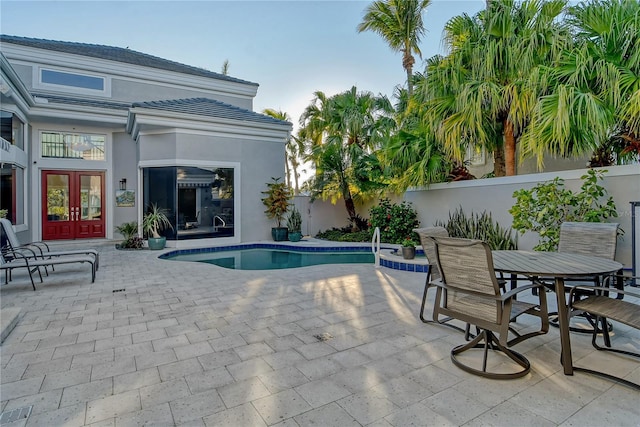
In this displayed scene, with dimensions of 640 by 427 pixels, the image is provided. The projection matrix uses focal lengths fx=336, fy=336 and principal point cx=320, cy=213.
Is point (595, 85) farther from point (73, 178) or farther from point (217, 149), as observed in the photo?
point (73, 178)

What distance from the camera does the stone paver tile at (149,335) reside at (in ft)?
11.7

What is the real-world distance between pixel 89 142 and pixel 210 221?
5838 millimetres

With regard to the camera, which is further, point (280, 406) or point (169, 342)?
point (169, 342)

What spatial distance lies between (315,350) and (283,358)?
0.34 metres

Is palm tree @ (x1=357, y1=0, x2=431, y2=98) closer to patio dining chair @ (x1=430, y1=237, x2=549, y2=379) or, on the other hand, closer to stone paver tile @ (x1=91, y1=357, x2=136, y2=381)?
patio dining chair @ (x1=430, y1=237, x2=549, y2=379)

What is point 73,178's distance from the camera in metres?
12.3

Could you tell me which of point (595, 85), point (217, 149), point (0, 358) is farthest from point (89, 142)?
point (595, 85)

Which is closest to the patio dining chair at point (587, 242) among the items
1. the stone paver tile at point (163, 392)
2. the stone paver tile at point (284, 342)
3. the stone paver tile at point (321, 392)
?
the stone paver tile at point (321, 392)

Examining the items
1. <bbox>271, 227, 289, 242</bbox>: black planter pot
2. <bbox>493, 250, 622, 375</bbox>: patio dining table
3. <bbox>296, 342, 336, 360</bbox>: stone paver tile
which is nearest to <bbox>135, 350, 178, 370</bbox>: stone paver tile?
<bbox>296, 342, 336, 360</bbox>: stone paver tile

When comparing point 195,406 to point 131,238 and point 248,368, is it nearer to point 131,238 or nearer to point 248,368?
point 248,368

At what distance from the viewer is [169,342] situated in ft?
11.4

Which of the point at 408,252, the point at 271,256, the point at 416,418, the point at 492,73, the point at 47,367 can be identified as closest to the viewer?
the point at 416,418

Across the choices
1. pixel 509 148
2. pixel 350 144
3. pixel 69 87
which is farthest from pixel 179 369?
pixel 69 87

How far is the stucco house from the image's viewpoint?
10.8 m
